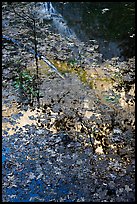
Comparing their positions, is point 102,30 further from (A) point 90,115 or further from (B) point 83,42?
(A) point 90,115

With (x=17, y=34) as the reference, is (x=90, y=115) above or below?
below

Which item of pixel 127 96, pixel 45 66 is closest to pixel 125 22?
pixel 45 66

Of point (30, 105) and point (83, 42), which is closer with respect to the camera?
point (30, 105)

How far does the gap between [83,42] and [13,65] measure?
11.6 feet

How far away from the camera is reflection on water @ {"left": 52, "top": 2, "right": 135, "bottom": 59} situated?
47.8ft

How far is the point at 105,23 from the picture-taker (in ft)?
54.8

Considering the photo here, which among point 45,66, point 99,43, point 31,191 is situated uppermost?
point 99,43

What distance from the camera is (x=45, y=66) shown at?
1356 cm

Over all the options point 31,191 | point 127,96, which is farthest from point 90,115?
point 31,191

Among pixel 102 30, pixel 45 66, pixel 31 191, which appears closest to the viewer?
pixel 31 191

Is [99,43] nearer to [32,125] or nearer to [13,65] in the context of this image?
[13,65]

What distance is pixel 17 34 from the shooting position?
16359 millimetres

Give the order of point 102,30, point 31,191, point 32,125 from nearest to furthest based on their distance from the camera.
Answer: point 31,191 → point 32,125 → point 102,30

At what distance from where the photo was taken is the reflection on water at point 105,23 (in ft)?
47.8
